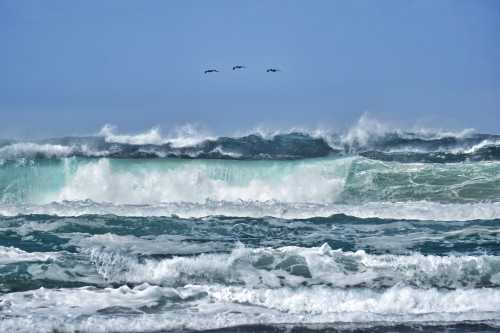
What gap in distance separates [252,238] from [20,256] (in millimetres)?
4003

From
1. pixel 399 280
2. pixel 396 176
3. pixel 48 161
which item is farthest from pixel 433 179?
pixel 48 161

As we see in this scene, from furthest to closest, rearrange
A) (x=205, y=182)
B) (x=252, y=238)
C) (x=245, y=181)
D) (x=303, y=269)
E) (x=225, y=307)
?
(x=245, y=181) → (x=205, y=182) → (x=252, y=238) → (x=303, y=269) → (x=225, y=307)

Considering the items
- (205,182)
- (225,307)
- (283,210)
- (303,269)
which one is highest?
(205,182)

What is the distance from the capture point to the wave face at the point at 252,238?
701 cm

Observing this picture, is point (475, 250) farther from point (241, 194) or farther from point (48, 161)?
point (48, 161)

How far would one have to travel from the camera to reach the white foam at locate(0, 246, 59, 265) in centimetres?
927

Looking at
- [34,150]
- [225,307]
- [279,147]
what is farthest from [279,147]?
[225,307]

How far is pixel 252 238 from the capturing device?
11461 millimetres

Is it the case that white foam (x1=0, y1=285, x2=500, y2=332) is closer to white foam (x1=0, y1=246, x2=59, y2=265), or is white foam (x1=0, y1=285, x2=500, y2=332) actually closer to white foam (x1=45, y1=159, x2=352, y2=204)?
white foam (x1=0, y1=246, x2=59, y2=265)

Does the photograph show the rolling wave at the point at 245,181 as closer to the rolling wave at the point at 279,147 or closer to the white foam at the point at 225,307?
the rolling wave at the point at 279,147

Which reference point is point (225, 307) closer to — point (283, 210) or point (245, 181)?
point (283, 210)

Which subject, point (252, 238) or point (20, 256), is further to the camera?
point (252, 238)

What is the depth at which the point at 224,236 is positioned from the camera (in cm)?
1150

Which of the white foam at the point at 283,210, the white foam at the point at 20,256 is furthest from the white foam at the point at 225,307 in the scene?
the white foam at the point at 283,210
